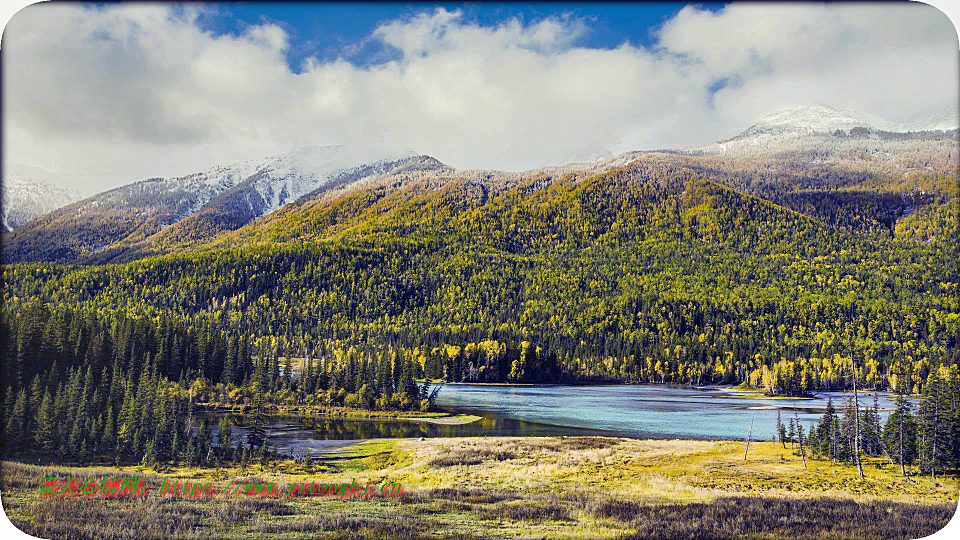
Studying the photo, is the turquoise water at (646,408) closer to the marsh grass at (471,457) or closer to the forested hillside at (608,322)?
the forested hillside at (608,322)

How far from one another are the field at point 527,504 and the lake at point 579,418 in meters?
10.1

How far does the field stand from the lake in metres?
10.1

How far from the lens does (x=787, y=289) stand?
618 ft

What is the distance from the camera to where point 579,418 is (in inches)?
2586

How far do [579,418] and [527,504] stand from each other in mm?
42540

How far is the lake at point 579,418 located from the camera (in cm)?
5053

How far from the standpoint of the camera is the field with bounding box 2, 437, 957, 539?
65.8 ft

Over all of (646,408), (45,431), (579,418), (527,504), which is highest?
(45,431)

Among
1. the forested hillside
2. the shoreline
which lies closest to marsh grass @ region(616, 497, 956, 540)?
the shoreline

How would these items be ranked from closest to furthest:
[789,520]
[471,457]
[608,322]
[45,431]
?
1. [789,520]
2. [45,431]
3. [471,457]
4. [608,322]

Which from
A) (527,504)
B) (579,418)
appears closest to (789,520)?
(527,504)

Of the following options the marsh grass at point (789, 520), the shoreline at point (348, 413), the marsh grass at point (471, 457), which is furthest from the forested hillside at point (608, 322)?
the marsh grass at point (789, 520)

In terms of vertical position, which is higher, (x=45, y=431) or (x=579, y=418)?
(x=45, y=431)

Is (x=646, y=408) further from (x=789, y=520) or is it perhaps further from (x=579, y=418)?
(x=789, y=520)
